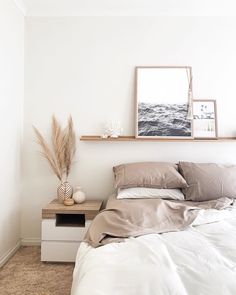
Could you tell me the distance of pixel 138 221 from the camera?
5.76 feet

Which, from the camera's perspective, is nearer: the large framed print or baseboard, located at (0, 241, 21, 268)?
baseboard, located at (0, 241, 21, 268)

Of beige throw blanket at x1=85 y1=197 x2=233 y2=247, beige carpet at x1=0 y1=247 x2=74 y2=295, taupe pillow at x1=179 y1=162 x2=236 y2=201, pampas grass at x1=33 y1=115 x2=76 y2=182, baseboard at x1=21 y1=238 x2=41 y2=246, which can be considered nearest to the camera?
beige throw blanket at x1=85 y1=197 x2=233 y2=247

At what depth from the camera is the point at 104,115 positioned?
2.95 meters

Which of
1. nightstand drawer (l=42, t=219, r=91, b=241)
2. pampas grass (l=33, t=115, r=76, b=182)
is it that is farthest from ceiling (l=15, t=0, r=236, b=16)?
nightstand drawer (l=42, t=219, r=91, b=241)

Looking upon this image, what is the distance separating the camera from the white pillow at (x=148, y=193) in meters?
2.44

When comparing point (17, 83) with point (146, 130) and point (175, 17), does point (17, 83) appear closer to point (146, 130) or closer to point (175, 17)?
point (146, 130)

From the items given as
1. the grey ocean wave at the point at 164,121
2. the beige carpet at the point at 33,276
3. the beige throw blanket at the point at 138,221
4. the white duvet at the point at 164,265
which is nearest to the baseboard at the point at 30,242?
the beige carpet at the point at 33,276

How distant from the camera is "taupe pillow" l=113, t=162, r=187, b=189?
2.47 meters

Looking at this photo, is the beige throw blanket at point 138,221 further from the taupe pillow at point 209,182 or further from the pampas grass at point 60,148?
the pampas grass at point 60,148

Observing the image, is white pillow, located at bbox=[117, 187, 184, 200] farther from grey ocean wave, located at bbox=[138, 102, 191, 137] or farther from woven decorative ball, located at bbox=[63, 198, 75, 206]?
grey ocean wave, located at bbox=[138, 102, 191, 137]

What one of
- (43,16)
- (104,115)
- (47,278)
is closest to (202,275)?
(47,278)

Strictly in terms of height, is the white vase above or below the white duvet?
above

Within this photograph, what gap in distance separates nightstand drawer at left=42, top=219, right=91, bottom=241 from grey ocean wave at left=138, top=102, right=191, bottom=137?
48.5 inches

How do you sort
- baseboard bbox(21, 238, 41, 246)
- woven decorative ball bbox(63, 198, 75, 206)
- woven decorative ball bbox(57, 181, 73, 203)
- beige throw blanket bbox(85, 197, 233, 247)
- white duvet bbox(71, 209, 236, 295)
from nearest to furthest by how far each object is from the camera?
white duvet bbox(71, 209, 236, 295)
beige throw blanket bbox(85, 197, 233, 247)
woven decorative ball bbox(63, 198, 75, 206)
woven decorative ball bbox(57, 181, 73, 203)
baseboard bbox(21, 238, 41, 246)
